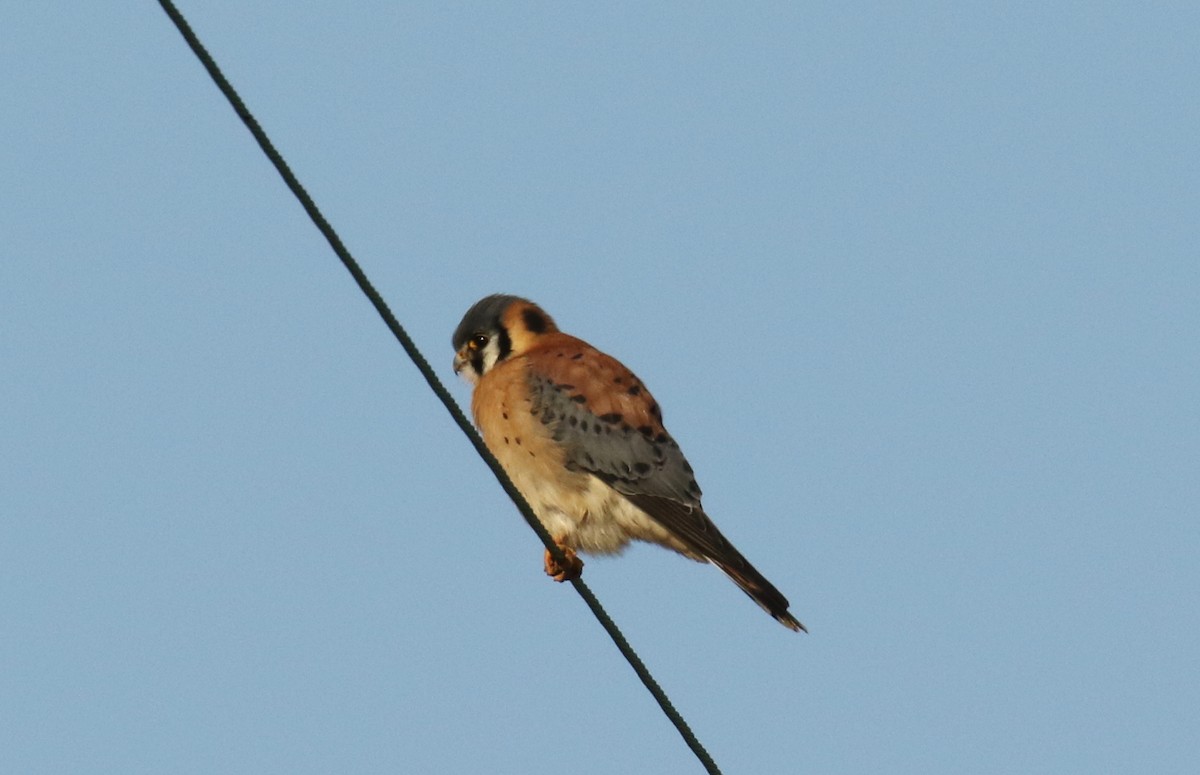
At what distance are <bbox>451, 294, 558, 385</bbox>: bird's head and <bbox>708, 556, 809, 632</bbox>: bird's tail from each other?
156 cm

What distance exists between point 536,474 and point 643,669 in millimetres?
2290

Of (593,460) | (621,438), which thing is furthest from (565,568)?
(621,438)

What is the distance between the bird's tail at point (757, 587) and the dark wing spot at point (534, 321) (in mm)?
1655

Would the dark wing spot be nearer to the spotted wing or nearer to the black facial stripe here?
the black facial stripe

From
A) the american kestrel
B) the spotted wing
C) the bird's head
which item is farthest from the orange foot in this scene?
the bird's head

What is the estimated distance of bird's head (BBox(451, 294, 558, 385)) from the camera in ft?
22.5

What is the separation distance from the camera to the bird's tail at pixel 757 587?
17.7 ft

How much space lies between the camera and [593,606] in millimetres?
4023

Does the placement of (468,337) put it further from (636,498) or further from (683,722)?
(683,722)

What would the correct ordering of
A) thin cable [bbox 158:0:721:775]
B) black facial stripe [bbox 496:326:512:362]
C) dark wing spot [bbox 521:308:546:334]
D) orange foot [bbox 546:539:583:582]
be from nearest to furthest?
1. thin cable [bbox 158:0:721:775]
2. orange foot [bbox 546:539:583:582]
3. black facial stripe [bbox 496:326:512:362]
4. dark wing spot [bbox 521:308:546:334]

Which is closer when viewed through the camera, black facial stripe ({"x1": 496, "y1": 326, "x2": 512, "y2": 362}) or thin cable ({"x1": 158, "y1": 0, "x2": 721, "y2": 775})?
thin cable ({"x1": 158, "y1": 0, "x2": 721, "y2": 775})

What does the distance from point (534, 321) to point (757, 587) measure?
1.97m

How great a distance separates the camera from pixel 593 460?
19.7 ft

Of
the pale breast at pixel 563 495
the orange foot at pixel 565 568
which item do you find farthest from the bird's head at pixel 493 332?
the orange foot at pixel 565 568
